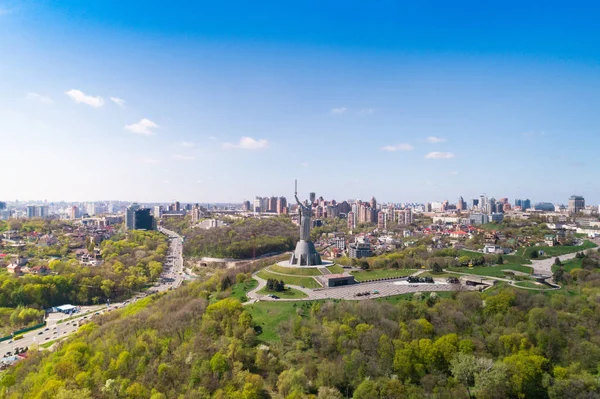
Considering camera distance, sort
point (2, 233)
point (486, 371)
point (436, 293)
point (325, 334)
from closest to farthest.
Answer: point (486, 371)
point (325, 334)
point (436, 293)
point (2, 233)

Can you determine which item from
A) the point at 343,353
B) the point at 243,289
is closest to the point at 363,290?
the point at 243,289

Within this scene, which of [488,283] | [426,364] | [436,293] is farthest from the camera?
[488,283]

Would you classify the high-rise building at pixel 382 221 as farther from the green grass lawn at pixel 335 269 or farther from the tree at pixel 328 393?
the tree at pixel 328 393

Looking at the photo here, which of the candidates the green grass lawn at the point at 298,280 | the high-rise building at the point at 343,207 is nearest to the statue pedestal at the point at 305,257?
the green grass lawn at the point at 298,280

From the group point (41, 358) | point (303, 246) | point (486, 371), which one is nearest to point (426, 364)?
point (486, 371)

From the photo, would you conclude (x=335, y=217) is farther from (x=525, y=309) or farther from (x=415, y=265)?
(x=525, y=309)

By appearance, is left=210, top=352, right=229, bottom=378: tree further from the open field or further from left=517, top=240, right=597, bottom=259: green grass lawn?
left=517, top=240, right=597, bottom=259: green grass lawn

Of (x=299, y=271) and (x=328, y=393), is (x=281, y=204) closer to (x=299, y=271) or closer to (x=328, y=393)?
(x=299, y=271)
